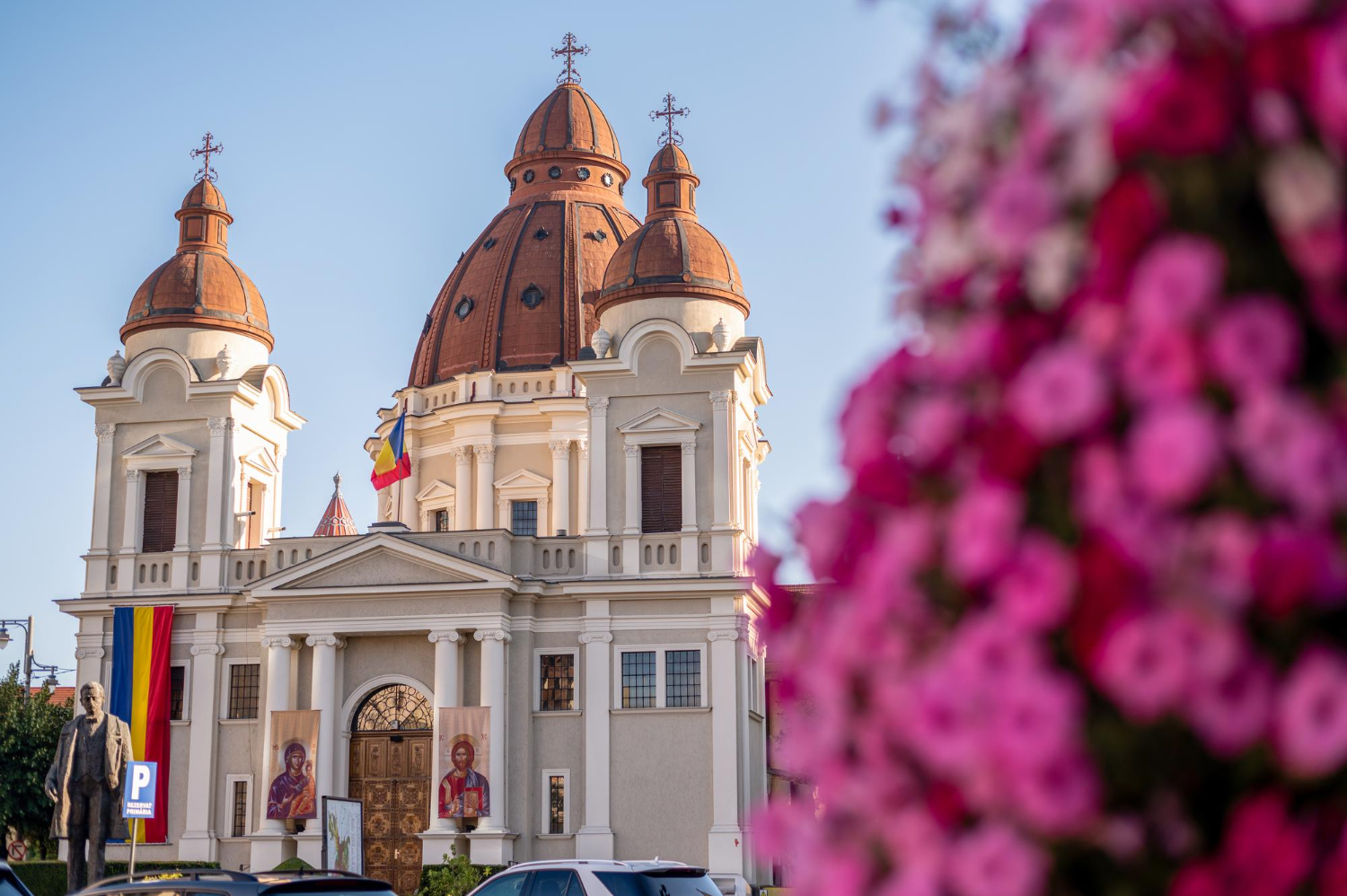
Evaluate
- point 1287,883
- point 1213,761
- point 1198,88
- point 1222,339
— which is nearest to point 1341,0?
point 1198,88

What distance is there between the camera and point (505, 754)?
37.4 m

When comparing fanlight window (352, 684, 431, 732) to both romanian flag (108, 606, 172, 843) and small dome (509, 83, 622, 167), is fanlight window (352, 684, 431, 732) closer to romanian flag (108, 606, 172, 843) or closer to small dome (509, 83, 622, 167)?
romanian flag (108, 606, 172, 843)

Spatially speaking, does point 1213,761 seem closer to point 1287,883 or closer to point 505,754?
point 1287,883

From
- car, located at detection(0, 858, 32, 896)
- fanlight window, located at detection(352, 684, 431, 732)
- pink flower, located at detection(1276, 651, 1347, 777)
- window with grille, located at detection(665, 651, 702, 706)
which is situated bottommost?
car, located at detection(0, 858, 32, 896)

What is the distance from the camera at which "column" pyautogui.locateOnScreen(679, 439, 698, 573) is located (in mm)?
38344

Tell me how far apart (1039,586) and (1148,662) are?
23 centimetres

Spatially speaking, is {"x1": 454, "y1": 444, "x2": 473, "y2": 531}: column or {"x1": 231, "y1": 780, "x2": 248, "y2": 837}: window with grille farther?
{"x1": 454, "y1": 444, "x2": 473, "y2": 531}: column

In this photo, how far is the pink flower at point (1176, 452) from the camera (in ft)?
7.64

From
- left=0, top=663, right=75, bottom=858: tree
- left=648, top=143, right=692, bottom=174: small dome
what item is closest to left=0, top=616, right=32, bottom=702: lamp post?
left=0, top=663, right=75, bottom=858: tree

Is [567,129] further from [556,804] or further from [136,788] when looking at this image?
[136,788]

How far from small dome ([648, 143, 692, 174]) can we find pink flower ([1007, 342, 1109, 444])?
43.0 m

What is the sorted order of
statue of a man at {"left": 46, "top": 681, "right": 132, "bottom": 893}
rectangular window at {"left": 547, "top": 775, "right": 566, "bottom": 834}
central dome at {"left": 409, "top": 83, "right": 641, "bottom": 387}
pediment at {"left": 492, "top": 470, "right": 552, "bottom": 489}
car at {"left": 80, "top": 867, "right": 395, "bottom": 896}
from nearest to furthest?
1. car at {"left": 80, "top": 867, "right": 395, "bottom": 896}
2. statue of a man at {"left": 46, "top": 681, "right": 132, "bottom": 893}
3. rectangular window at {"left": 547, "top": 775, "right": 566, "bottom": 834}
4. pediment at {"left": 492, "top": 470, "right": 552, "bottom": 489}
5. central dome at {"left": 409, "top": 83, "right": 641, "bottom": 387}

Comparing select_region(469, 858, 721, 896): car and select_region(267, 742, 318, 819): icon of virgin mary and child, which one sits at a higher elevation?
select_region(267, 742, 318, 819): icon of virgin mary and child

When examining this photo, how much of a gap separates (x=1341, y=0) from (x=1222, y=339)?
60 centimetres
